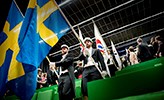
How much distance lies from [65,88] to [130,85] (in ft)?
5.93

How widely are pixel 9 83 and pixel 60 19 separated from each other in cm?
160

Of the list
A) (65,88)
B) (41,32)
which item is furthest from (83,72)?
(41,32)

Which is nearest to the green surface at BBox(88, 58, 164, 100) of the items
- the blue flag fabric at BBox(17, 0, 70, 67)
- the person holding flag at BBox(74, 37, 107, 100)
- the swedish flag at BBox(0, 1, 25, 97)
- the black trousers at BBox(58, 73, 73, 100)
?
the person holding flag at BBox(74, 37, 107, 100)

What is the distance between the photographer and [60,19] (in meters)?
4.38

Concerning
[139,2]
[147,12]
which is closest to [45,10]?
[139,2]

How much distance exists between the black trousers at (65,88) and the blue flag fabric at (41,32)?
1153 mm

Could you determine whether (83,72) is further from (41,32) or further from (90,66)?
(41,32)

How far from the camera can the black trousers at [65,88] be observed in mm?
4832

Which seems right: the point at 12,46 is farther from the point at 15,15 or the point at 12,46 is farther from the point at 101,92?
the point at 101,92

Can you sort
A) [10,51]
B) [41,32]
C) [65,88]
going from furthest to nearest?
[65,88] → [10,51] → [41,32]

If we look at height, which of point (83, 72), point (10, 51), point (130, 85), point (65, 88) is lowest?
point (130, 85)

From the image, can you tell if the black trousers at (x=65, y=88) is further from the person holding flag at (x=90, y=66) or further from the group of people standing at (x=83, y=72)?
the person holding flag at (x=90, y=66)

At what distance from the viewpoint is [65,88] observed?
4.86m

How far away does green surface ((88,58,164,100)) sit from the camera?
3319 millimetres
